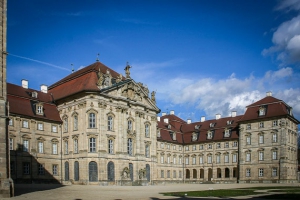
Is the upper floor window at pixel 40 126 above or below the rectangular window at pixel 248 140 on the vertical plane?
above

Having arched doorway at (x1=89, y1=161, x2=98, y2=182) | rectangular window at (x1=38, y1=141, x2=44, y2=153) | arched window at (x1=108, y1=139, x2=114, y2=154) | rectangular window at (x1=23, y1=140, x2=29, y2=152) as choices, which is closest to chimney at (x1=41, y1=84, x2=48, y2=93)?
rectangular window at (x1=38, y1=141, x2=44, y2=153)

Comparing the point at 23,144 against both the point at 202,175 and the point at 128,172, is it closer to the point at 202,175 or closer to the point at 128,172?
the point at 128,172

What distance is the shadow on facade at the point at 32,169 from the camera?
1683 inches

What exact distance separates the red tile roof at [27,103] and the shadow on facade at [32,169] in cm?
460

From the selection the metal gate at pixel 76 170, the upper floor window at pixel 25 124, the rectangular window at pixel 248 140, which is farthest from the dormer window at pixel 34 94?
the rectangular window at pixel 248 140

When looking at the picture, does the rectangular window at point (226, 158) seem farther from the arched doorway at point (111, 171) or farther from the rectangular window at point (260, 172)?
the arched doorway at point (111, 171)

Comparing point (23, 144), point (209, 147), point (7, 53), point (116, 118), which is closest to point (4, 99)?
point (7, 53)

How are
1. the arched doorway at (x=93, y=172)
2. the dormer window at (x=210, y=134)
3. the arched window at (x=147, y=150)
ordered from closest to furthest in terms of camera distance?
the arched doorway at (x=93, y=172) < the arched window at (x=147, y=150) < the dormer window at (x=210, y=134)

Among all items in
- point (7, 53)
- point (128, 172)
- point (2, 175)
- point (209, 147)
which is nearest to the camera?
point (2, 175)

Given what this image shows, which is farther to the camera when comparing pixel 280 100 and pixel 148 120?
pixel 280 100

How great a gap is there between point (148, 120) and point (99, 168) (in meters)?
13.3

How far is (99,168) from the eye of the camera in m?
45.4

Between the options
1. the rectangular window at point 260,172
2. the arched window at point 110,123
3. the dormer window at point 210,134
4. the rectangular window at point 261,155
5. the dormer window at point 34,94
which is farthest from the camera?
the dormer window at point 210,134

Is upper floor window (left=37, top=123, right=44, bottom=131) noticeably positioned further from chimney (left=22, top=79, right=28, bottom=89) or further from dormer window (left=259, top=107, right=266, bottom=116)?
dormer window (left=259, top=107, right=266, bottom=116)
